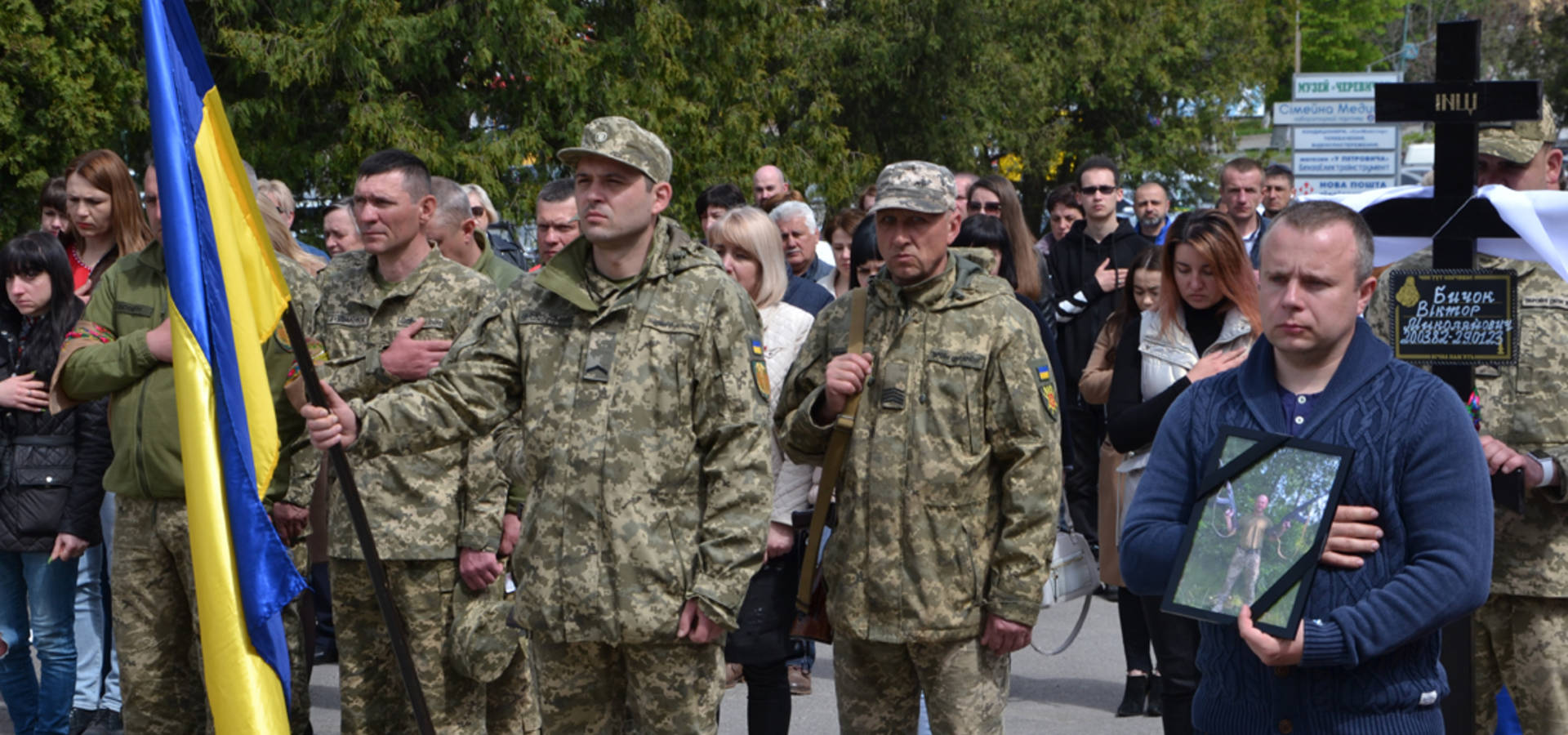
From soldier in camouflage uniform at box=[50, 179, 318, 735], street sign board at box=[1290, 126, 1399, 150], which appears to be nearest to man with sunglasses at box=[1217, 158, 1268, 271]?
soldier in camouflage uniform at box=[50, 179, 318, 735]

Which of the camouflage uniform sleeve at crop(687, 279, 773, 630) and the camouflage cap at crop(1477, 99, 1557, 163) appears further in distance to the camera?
the camouflage cap at crop(1477, 99, 1557, 163)

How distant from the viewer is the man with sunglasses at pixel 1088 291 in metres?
10.1

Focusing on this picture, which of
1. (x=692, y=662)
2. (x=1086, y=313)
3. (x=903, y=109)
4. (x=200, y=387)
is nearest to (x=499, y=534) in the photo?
(x=692, y=662)

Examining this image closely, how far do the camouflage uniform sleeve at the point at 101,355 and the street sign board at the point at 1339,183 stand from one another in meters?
22.5

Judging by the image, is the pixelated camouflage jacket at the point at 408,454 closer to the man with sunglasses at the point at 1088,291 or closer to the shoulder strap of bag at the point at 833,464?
the shoulder strap of bag at the point at 833,464

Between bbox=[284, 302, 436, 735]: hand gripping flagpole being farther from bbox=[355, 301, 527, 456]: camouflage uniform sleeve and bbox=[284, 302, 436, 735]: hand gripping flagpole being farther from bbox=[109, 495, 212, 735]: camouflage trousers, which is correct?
bbox=[109, 495, 212, 735]: camouflage trousers

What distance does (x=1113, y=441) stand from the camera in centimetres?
586

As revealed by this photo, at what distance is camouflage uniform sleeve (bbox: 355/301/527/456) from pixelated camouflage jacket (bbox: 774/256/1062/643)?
0.87 meters

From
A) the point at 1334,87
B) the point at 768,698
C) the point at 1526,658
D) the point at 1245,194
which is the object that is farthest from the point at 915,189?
the point at 1334,87

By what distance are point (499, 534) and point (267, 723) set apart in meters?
1.87

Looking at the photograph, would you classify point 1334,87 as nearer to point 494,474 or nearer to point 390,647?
point 494,474

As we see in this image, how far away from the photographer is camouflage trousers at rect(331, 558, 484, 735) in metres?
5.72

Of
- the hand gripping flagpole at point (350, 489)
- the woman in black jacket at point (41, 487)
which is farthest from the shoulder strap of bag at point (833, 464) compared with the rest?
the woman in black jacket at point (41, 487)

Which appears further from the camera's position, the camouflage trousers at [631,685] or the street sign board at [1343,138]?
the street sign board at [1343,138]
